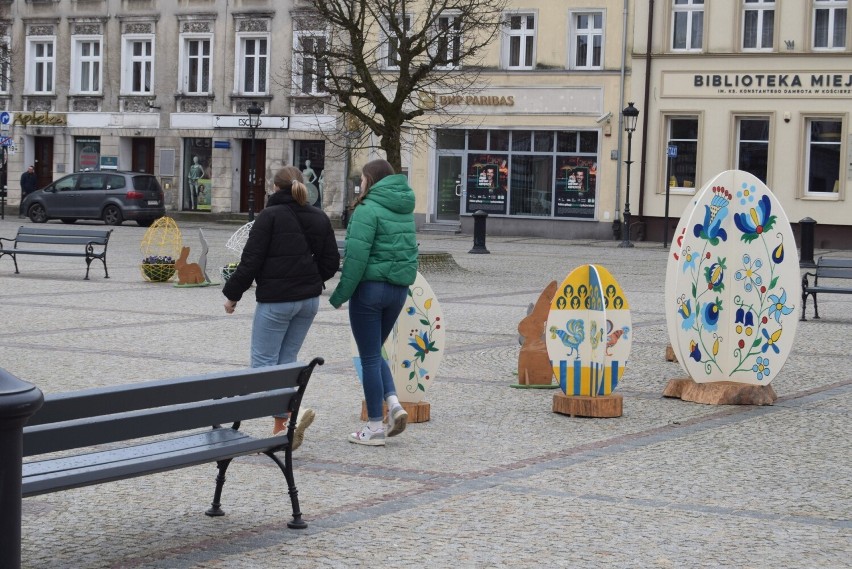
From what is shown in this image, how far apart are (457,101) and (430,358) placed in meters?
32.1

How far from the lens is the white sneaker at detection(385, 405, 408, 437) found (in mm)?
8688

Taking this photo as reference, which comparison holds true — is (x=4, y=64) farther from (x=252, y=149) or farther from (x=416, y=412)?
(x=416, y=412)

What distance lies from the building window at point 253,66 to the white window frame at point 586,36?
1045 cm

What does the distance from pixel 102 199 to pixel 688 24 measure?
17.7m

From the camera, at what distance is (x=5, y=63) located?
4709cm

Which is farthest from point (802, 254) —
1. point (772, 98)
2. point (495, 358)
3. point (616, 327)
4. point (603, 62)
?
point (616, 327)

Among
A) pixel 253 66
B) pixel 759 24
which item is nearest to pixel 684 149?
pixel 759 24

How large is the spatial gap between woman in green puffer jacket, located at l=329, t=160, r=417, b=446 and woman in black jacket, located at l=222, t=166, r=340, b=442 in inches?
6.5

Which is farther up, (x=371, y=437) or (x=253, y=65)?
(x=253, y=65)

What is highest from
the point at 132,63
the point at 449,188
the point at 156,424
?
the point at 132,63

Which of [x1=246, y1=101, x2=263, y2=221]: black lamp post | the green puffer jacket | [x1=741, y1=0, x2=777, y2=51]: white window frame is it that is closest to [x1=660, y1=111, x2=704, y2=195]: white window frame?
[x1=741, y1=0, x2=777, y2=51]: white window frame

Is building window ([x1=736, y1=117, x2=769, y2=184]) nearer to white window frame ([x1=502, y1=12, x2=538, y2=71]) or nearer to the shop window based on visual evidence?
white window frame ([x1=502, y1=12, x2=538, y2=71])

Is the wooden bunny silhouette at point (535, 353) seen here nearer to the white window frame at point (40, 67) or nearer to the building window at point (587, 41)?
the building window at point (587, 41)

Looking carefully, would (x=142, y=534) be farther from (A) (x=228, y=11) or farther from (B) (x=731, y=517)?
(A) (x=228, y=11)
